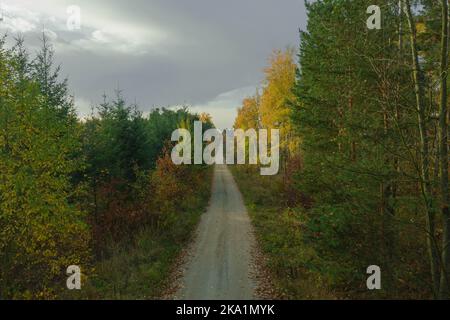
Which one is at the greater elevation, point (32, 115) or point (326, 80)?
point (326, 80)

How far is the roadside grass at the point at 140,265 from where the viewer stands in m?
11.0

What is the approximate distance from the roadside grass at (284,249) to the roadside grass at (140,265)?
4.78 meters

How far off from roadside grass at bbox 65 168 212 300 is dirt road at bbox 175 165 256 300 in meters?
0.97

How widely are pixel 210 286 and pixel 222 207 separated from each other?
1327cm

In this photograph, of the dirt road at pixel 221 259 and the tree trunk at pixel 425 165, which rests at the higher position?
the tree trunk at pixel 425 165

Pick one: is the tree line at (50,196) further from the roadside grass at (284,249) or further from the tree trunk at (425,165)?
the tree trunk at (425,165)

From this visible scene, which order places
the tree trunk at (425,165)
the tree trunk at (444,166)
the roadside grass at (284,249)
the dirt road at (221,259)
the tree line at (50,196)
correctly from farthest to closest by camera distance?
the dirt road at (221,259) < the roadside grass at (284,249) < the tree line at (50,196) < the tree trunk at (425,165) < the tree trunk at (444,166)

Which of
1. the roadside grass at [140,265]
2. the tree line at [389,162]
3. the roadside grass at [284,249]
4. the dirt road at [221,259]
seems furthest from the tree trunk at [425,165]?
the roadside grass at [140,265]

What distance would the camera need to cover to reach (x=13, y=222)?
9.33 m

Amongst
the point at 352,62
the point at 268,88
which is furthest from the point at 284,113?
the point at 352,62

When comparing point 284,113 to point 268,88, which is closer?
point 284,113

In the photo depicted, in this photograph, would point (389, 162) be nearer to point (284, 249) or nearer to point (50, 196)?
point (284, 249)

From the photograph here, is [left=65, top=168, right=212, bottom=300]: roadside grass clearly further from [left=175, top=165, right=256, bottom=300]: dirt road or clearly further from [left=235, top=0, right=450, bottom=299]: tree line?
[left=235, top=0, right=450, bottom=299]: tree line
